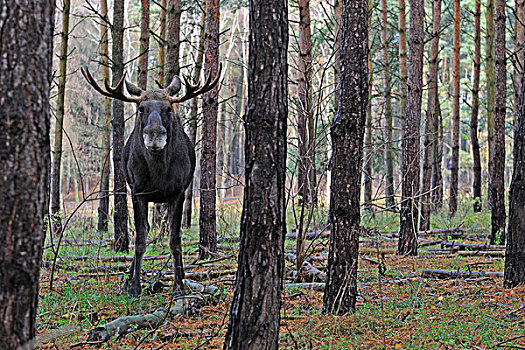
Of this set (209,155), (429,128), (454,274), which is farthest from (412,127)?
(429,128)

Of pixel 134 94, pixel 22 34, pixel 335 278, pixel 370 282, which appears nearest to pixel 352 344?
pixel 335 278

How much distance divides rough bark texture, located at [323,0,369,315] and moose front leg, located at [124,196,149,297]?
2681 millimetres

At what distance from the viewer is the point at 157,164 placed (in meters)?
6.98

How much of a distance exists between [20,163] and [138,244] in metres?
4.56

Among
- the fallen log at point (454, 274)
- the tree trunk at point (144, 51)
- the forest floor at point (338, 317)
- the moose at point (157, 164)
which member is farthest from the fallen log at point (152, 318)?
the tree trunk at point (144, 51)

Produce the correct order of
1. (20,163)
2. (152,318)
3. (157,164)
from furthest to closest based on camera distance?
(157,164)
(152,318)
(20,163)

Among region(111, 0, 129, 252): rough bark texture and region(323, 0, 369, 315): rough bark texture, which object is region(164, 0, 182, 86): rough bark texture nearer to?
region(111, 0, 129, 252): rough bark texture

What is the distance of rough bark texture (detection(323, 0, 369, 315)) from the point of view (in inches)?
215

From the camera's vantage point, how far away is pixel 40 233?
9.14 feet

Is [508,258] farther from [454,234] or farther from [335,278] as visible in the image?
[454,234]

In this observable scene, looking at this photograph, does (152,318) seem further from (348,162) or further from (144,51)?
(144,51)

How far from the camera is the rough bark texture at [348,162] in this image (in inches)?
215

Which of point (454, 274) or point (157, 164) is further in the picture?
point (454, 274)

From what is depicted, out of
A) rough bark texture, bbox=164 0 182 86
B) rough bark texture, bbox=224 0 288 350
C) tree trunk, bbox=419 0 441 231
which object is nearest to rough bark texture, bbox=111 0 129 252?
rough bark texture, bbox=164 0 182 86
